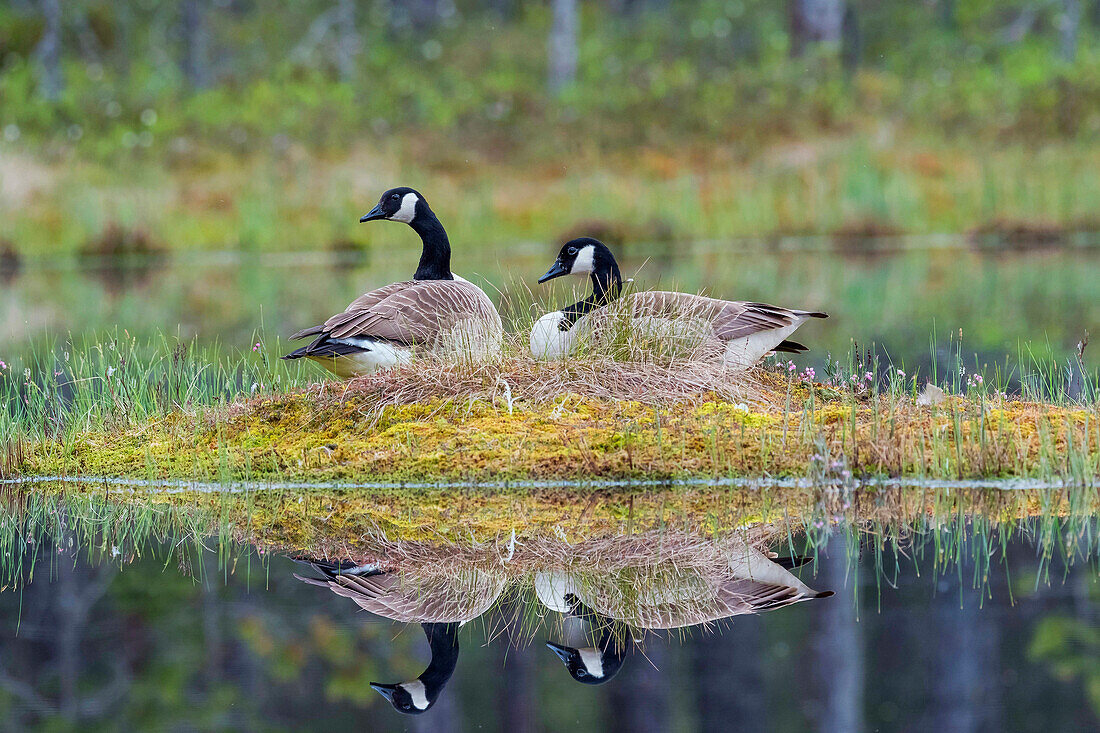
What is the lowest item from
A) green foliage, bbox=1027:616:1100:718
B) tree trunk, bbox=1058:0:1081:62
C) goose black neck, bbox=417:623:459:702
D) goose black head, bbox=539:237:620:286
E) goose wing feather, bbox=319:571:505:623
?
goose black neck, bbox=417:623:459:702

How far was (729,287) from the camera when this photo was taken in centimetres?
1588

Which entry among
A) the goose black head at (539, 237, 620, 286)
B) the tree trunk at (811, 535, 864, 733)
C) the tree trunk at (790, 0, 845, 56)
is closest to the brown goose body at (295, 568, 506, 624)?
the tree trunk at (811, 535, 864, 733)

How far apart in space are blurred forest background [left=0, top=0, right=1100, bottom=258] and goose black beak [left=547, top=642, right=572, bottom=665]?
19.4 m

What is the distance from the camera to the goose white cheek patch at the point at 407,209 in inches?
387

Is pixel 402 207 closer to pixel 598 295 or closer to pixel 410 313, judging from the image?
pixel 410 313

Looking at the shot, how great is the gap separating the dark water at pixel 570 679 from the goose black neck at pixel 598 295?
348cm

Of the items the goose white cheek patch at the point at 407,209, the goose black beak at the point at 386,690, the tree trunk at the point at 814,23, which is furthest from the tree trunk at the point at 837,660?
the tree trunk at the point at 814,23

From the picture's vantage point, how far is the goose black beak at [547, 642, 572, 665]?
443 cm

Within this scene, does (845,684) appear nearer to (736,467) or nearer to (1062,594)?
(1062,594)

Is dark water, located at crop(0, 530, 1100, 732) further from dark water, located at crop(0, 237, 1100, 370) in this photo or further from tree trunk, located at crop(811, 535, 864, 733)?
dark water, located at crop(0, 237, 1100, 370)

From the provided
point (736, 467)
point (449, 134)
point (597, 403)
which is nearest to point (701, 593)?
point (736, 467)

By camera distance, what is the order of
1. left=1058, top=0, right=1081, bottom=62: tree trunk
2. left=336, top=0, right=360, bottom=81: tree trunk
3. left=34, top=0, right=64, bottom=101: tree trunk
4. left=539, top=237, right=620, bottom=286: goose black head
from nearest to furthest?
left=539, top=237, right=620, bottom=286: goose black head, left=34, top=0, right=64, bottom=101: tree trunk, left=1058, top=0, right=1081, bottom=62: tree trunk, left=336, top=0, right=360, bottom=81: tree trunk

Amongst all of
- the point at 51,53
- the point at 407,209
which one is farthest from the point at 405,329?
the point at 51,53

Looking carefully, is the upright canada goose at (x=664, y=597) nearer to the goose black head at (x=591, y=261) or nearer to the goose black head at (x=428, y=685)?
the goose black head at (x=428, y=685)
